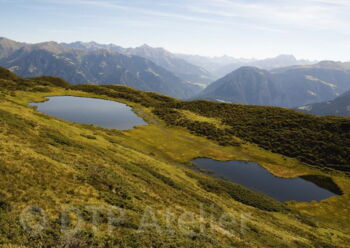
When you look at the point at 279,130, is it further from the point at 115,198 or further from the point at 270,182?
the point at 115,198

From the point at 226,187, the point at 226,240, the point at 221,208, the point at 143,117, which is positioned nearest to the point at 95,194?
the point at 226,240

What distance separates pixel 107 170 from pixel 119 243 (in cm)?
1535

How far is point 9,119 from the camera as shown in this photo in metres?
41.2

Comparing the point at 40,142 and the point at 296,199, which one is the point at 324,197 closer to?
the point at 296,199

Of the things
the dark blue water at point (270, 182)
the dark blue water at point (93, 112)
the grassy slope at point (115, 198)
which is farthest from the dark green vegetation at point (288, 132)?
the grassy slope at point (115, 198)

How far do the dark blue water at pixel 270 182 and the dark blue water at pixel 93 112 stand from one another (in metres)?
42.0

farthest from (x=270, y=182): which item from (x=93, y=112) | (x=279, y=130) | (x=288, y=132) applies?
(x=93, y=112)

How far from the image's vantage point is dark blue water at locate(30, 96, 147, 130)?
328ft

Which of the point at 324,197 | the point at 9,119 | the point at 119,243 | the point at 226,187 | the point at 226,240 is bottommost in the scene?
the point at 324,197

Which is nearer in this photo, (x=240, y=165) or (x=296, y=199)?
(x=296, y=199)

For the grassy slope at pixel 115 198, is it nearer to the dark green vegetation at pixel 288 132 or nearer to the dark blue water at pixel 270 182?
the dark blue water at pixel 270 182

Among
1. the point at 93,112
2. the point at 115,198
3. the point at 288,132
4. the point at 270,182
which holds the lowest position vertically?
the point at 270,182

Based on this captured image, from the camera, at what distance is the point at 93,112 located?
116 m

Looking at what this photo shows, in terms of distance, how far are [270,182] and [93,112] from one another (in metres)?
80.7
